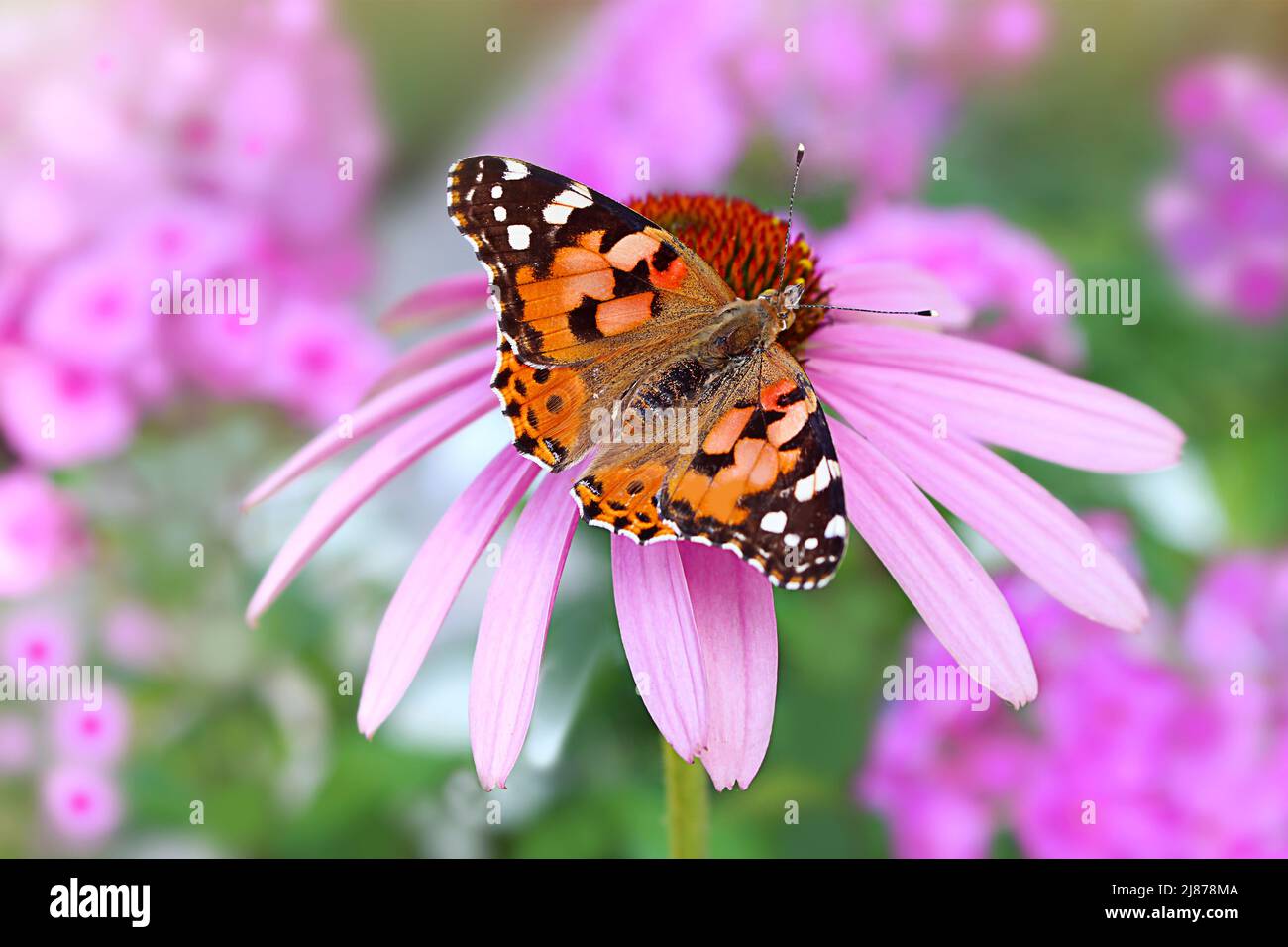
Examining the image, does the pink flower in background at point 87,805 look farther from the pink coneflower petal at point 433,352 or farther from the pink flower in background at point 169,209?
the pink coneflower petal at point 433,352

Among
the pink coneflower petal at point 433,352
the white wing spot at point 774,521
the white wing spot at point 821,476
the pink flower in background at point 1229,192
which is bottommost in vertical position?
the white wing spot at point 774,521

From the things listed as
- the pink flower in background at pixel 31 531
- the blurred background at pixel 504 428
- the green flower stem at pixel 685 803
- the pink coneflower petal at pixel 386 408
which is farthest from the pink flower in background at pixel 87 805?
the green flower stem at pixel 685 803

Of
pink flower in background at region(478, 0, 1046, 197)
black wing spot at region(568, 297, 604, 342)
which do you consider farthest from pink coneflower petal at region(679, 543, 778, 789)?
pink flower in background at region(478, 0, 1046, 197)

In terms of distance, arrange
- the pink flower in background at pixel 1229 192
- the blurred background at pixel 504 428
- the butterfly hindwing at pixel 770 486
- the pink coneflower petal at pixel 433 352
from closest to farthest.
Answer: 1. the butterfly hindwing at pixel 770 486
2. the pink coneflower petal at pixel 433 352
3. the blurred background at pixel 504 428
4. the pink flower in background at pixel 1229 192

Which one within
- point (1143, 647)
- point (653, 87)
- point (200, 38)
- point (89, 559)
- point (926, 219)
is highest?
point (200, 38)

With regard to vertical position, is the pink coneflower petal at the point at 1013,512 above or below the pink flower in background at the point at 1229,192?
below

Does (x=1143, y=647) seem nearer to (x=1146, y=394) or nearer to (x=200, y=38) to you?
(x=1146, y=394)

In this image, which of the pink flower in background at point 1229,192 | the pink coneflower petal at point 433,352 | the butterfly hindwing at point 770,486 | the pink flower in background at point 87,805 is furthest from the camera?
the pink flower in background at point 1229,192
